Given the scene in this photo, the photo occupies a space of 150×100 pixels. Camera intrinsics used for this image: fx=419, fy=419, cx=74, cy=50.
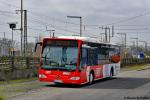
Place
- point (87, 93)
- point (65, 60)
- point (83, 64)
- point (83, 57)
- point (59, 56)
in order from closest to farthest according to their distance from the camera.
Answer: point (87, 93) → point (65, 60) → point (59, 56) → point (83, 64) → point (83, 57)

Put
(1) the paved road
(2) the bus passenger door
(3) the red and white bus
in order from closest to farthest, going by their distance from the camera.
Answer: (1) the paved road, (3) the red and white bus, (2) the bus passenger door

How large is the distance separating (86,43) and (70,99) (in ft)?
26.3

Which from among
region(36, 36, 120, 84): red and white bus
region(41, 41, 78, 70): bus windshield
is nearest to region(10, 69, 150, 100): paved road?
region(36, 36, 120, 84): red and white bus

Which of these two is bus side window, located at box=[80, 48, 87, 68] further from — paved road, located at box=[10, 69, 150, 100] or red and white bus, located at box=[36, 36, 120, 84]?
paved road, located at box=[10, 69, 150, 100]

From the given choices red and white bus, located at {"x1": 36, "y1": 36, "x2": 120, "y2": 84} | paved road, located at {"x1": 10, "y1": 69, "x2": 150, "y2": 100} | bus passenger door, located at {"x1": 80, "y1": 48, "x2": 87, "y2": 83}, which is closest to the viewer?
paved road, located at {"x1": 10, "y1": 69, "x2": 150, "y2": 100}

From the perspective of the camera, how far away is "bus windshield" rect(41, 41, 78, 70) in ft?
72.7

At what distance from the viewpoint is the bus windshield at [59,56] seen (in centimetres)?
2216

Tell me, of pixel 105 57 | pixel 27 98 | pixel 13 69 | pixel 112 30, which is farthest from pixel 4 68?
pixel 112 30

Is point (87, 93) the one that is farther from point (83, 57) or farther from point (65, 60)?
point (83, 57)

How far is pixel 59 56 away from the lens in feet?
73.3

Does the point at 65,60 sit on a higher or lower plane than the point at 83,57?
lower

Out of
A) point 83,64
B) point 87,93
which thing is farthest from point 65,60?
point 87,93

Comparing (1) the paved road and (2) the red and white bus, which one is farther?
(2) the red and white bus

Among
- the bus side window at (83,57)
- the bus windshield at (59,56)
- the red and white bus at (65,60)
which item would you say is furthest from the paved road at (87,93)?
the bus side window at (83,57)
